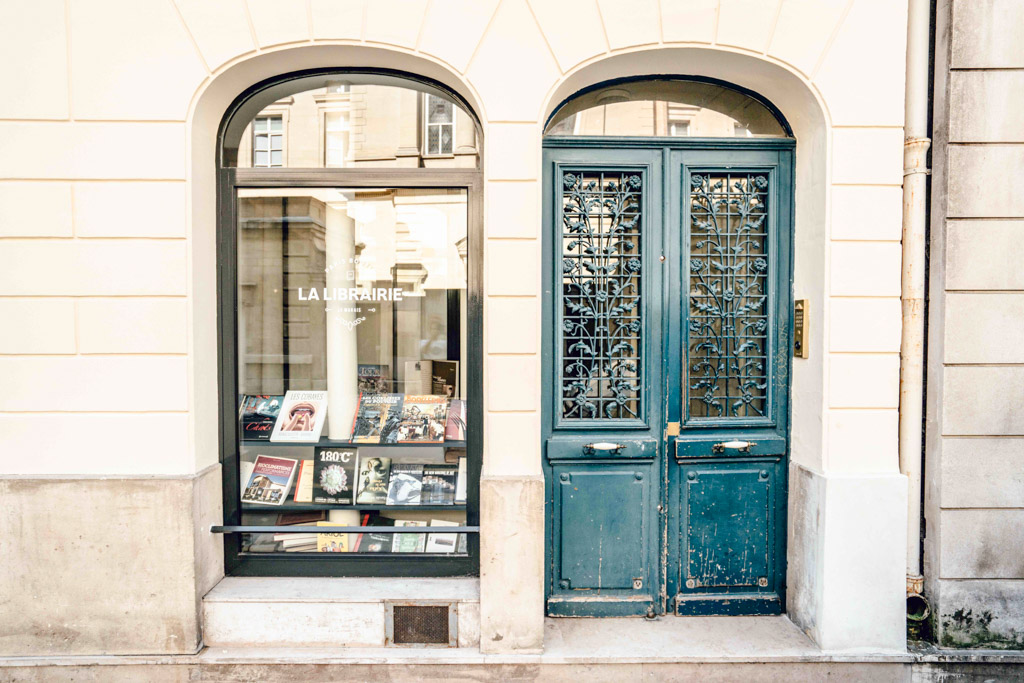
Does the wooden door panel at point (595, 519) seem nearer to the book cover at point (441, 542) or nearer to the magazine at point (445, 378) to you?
the book cover at point (441, 542)

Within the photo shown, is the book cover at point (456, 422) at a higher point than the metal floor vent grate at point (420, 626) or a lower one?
higher

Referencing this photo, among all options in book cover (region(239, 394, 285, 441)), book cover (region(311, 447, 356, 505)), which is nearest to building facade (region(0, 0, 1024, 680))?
book cover (region(239, 394, 285, 441))

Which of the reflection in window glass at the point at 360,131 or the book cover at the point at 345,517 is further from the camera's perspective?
the book cover at the point at 345,517

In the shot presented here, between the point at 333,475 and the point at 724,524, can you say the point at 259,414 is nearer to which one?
the point at 333,475

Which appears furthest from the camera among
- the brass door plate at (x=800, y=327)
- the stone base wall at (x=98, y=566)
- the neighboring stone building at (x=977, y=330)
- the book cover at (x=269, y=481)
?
the book cover at (x=269, y=481)

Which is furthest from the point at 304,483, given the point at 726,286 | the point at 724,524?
the point at 726,286

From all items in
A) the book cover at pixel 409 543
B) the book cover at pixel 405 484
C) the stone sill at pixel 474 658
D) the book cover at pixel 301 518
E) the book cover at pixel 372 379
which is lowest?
the stone sill at pixel 474 658

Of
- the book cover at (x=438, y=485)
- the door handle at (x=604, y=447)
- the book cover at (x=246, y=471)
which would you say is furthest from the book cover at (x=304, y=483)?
the door handle at (x=604, y=447)

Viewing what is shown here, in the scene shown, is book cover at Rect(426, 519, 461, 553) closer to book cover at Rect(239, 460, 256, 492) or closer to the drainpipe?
book cover at Rect(239, 460, 256, 492)

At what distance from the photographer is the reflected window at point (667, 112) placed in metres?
4.27

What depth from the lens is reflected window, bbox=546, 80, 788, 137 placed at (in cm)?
427

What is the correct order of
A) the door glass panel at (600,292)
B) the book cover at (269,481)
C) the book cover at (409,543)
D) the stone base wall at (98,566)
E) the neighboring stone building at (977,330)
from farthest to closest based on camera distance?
the book cover at (269,481), the book cover at (409,543), the door glass panel at (600,292), the neighboring stone building at (977,330), the stone base wall at (98,566)

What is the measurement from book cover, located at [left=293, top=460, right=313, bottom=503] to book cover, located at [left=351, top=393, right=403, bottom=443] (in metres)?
0.43

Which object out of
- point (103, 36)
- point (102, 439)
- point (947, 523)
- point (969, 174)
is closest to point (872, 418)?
point (947, 523)
